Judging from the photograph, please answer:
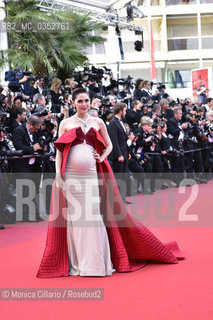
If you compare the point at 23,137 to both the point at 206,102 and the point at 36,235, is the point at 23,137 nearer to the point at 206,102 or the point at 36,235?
the point at 36,235

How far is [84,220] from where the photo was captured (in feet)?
18.0

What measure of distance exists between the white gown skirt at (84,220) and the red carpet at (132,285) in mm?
158

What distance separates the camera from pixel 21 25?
15445 millimetres

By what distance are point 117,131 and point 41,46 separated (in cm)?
624

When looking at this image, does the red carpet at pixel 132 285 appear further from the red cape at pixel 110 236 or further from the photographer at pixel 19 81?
the photographer at pixel 19 81

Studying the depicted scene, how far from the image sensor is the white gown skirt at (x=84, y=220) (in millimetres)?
5387

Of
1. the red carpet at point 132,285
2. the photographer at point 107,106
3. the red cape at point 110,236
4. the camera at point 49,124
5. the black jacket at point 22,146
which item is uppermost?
the photographer at point 107,106

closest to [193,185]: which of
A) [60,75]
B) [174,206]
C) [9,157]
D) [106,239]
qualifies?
[174,206]

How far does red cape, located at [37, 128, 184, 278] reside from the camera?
545 cm

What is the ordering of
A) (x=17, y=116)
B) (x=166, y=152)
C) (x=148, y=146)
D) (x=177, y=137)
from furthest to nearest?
(x=177, y=137), (x=166, y=152), (x=148, y=146), (x=17, y=116)

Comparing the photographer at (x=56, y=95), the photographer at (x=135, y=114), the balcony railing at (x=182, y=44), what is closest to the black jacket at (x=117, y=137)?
the photographer at (x=56, y=95)

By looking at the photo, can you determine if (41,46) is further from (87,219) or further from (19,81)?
(87,219)

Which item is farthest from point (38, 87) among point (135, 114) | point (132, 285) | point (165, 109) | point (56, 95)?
point (132, 285)

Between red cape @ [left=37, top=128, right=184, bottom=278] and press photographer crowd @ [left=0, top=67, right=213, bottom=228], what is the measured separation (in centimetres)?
190
